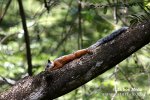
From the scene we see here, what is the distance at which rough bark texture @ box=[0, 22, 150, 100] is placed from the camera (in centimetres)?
254

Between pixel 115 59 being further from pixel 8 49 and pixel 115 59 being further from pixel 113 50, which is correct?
pixel 8 49

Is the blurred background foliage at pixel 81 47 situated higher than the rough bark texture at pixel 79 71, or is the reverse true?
the rough bark texture at pixel 79 71

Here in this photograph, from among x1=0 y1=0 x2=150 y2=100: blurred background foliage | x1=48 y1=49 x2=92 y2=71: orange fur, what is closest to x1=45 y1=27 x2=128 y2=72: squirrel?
x1=48 y1=49 x2=92 y2=71: orange fur

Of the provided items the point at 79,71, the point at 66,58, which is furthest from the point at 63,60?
the point at 79,71

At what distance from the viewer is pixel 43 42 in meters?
5.23

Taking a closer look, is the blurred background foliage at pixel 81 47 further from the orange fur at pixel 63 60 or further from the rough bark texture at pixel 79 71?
the orange fur at pixel 63 60

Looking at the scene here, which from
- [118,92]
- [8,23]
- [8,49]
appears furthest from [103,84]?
[8,23]

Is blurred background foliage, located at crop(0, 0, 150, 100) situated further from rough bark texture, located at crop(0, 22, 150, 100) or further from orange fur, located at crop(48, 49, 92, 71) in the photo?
orange fur, located at crop(48, 49, 92, 71)

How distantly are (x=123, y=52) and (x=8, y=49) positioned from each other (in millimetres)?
2244

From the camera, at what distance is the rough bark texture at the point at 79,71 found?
2.54 meters

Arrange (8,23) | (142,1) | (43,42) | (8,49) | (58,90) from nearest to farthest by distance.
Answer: (58,90) → (142,1) → (8,49) → (43,42) → (8,23)

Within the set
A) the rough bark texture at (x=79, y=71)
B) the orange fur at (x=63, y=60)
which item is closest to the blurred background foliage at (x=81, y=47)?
the rough bark texture at (x=79, y=71)

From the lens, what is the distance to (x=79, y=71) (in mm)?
2553

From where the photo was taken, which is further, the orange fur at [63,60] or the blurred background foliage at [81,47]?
the blurred background foliage at [81,47]
